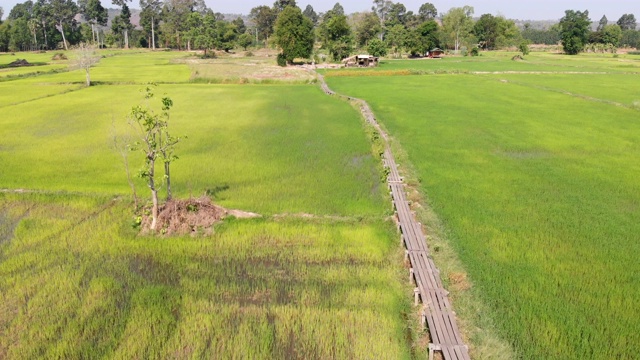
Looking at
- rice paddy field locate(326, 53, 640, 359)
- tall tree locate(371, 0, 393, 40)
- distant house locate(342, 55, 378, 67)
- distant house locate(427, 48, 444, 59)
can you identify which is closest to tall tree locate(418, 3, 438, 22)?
tall tree locate(371, 0, 393, 40)

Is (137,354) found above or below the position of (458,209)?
below

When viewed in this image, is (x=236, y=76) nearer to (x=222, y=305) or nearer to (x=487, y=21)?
(x=222, y=305)

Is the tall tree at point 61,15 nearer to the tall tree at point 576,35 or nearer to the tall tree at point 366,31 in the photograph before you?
the tall tree at point 366,31

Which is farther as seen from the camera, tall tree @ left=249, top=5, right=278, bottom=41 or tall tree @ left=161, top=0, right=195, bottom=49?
tall tree @ left=249, top=5, right=278, bottom=41

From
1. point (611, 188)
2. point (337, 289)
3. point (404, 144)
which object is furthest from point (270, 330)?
point (404, 144)

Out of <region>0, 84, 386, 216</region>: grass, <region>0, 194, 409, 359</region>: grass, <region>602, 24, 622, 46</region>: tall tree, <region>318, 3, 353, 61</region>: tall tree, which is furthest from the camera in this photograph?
<region>602, 24, 622, 46</region>: tall tree

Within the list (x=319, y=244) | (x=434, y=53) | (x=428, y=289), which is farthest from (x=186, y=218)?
(x=434, y=53)

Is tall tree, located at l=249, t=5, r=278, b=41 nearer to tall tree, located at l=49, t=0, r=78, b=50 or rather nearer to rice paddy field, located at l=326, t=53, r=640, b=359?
tall tree, located at l=49, t=0, r=78, b=50
